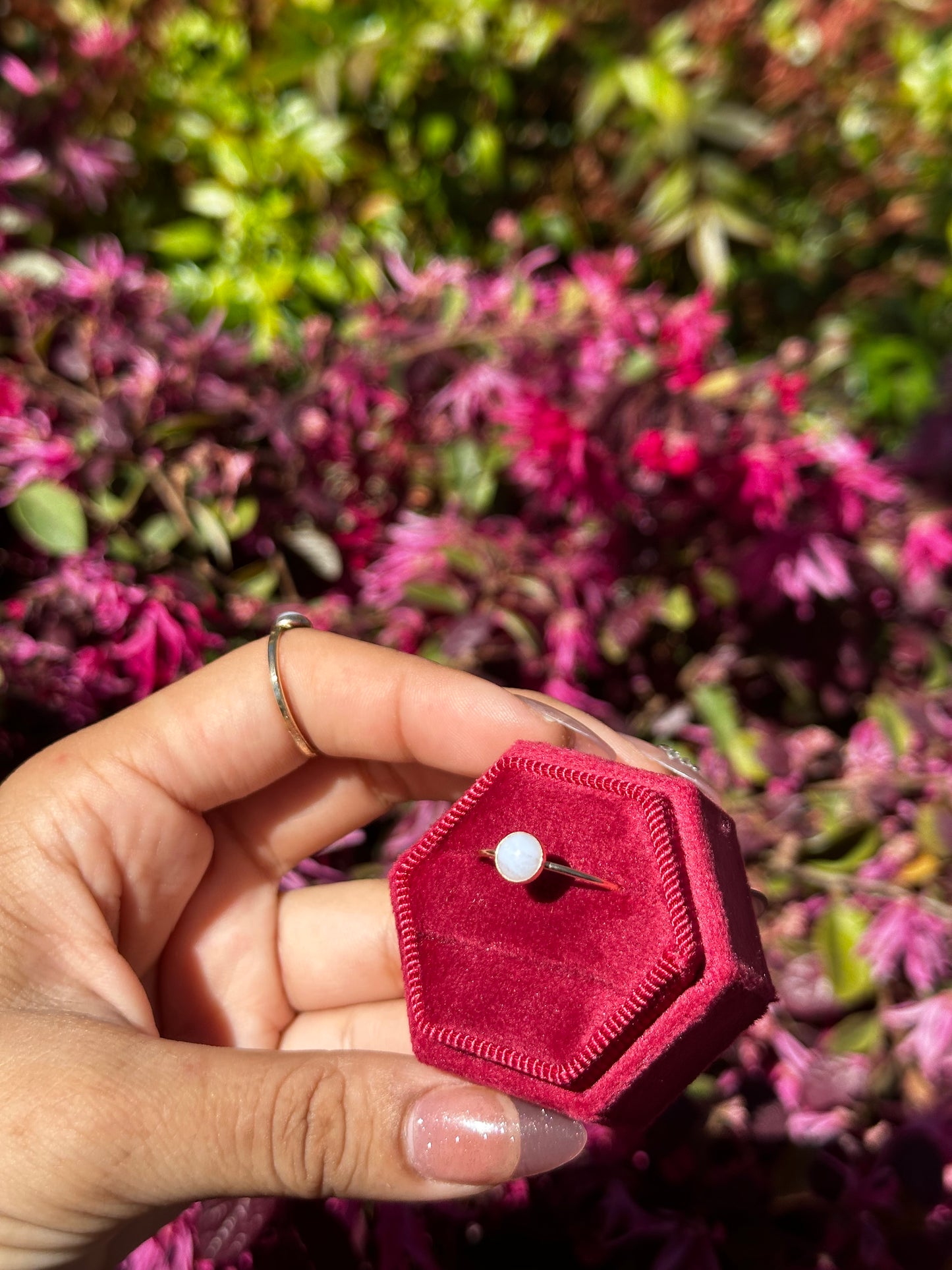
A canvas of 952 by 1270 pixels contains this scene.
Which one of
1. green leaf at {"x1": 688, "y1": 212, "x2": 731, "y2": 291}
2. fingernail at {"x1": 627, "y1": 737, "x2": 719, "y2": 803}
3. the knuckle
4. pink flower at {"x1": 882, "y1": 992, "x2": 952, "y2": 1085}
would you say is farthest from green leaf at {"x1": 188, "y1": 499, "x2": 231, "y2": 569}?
green leaf at {"x1": 688, "y1": 212, "x2": 731, "y2": 291}

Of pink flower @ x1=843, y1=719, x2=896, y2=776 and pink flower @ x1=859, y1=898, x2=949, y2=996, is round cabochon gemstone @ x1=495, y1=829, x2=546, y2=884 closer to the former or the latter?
pink flower @ x1=859, y1=898, x2=949, y2=996

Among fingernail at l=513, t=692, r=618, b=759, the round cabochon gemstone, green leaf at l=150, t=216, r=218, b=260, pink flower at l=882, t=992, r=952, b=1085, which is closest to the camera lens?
the round cabochon gemstone

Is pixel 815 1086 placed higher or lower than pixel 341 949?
lower

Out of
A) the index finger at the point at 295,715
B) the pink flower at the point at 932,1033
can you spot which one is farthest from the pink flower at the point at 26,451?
the pink flower at the point at 932,1033

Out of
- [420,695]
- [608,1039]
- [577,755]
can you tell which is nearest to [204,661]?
[420,695]

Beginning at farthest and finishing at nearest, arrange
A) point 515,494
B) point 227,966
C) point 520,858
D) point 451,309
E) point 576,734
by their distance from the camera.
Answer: point 515,494 → point 451,309 → point 227,966 → point 576,734 → point 520,858

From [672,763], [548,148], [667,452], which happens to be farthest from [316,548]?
[548,148]

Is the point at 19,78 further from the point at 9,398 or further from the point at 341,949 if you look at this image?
the point at 341,949
